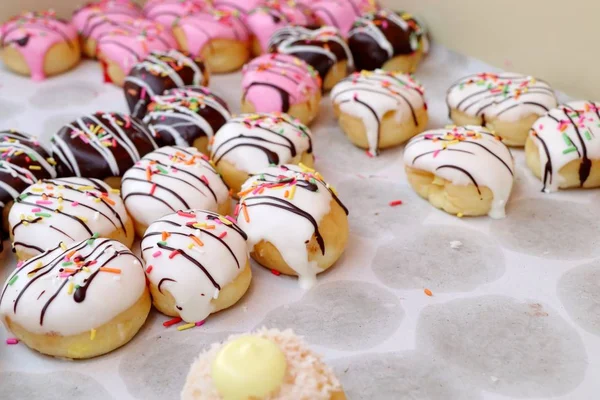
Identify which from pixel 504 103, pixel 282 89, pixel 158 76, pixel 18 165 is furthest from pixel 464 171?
pixel 18 165

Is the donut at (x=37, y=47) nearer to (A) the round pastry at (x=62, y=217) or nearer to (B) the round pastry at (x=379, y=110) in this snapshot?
(A) the round pastry at (x=62, y=217)

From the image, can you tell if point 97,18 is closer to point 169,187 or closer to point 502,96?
point 169,187

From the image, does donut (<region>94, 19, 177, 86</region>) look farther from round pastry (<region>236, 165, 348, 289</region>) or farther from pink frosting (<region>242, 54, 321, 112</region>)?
round pastry (<region>236, 165, 348, 289</region>)

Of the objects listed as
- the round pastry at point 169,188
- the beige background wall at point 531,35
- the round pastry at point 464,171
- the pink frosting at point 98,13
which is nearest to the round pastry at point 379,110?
Result: the round pastry at point 464,171

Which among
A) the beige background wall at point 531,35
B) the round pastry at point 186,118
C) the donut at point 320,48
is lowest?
the round pastry at point 186,118

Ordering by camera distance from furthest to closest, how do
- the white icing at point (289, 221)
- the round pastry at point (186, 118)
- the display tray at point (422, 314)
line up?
the round pastry at point (186, 118) → the white icing at point (289, 221) → the display tray at point (422, 314)

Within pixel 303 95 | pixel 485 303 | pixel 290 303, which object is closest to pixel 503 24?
pixel 303 95

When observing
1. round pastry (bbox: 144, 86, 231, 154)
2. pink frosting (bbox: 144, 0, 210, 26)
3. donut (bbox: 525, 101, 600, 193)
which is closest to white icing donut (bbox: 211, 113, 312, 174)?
round pastry (bbox: 144, 86, 231, 154)
